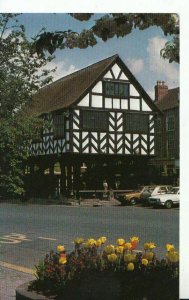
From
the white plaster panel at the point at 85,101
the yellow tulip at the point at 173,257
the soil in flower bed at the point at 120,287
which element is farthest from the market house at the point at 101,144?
the yellow tulip at the point at 173,257

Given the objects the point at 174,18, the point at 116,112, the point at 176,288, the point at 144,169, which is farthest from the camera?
the point at 116,112

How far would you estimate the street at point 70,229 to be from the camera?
7.29 meters

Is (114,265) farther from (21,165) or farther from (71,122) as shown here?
(71,122)

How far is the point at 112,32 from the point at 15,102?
3.81 ft

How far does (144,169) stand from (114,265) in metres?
3.68

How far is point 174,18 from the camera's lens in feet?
10.8

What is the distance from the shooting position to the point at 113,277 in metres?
3.63

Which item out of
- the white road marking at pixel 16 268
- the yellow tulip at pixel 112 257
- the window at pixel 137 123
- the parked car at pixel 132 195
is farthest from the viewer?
the window at pixel 137 123

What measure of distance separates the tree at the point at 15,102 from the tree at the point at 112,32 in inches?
19.8

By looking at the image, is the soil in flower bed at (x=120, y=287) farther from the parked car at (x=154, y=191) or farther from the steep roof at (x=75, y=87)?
the parked car at (x=154, y=191)

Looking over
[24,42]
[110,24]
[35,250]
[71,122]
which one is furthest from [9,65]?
[71,122]

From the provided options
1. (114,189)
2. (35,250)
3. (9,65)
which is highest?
(9,65)

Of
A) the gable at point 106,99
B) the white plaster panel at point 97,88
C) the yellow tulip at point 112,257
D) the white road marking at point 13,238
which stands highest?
the white plaster panel at point 97,88

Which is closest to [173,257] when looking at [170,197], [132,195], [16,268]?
[170,197]
